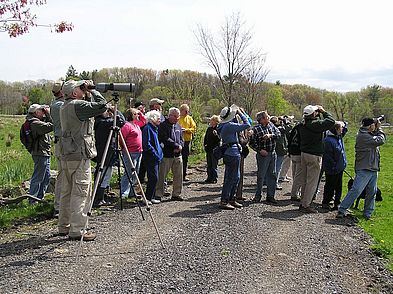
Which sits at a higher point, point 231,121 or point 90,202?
point 231,121

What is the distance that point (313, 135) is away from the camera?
370 inches

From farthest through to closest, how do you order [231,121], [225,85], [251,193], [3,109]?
[3,109] → [225,85] → [251,193] → [231,121]

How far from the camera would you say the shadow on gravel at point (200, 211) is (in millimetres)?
8695

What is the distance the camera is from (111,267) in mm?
5680

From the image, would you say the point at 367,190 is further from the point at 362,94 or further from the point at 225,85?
the point at 362,94

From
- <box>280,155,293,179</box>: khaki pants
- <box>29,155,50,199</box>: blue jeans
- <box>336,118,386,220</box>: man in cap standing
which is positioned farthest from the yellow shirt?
<box>336,118,386,220</box>: man in cap standing

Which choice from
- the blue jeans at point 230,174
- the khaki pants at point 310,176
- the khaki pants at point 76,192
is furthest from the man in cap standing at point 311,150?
the khaki pants at point 76,192

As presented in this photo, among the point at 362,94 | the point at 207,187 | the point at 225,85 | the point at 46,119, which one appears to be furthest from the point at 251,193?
the point at 362,94

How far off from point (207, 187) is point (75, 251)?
248 inches

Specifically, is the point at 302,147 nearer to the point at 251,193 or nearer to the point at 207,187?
the point at 251,193

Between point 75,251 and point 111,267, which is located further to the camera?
point 75,251

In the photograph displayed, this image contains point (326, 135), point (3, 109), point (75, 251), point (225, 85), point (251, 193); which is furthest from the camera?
point (3, 109)

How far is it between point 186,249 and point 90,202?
59.5 inches

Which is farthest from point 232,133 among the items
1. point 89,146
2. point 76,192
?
point 76,192
